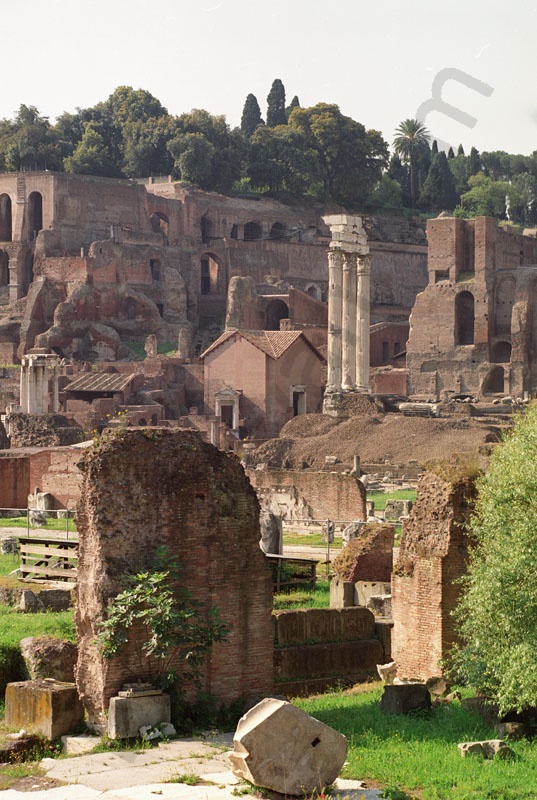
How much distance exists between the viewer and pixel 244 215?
272 ft

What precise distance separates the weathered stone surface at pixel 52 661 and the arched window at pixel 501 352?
55.0m

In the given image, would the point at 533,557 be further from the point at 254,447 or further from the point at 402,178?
the point at 402,178

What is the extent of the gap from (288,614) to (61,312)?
169ft

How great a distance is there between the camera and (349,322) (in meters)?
56.3

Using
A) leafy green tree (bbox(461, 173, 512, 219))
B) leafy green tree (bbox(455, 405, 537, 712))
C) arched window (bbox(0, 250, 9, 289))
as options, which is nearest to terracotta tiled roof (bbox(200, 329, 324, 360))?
arched window (bbox(0, 250, 9, 289))

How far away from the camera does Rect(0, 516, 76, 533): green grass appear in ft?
91.8

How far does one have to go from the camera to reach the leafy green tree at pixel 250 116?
9825 centimetres

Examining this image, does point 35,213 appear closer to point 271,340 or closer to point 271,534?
point 271,340

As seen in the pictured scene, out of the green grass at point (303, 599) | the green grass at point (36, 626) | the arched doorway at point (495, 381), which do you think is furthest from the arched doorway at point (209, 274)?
the green grass at point (36, 626)

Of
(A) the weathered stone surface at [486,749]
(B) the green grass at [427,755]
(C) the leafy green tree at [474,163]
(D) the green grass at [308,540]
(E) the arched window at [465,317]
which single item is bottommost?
(B) the green grass at [427,755]

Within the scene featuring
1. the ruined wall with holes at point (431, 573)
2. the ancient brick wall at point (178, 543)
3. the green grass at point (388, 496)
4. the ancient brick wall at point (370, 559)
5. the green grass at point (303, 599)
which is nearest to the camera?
the ancient brick wall at point (178, 543)

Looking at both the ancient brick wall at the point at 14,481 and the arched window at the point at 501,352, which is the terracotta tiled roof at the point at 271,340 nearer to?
the arched window at the point at 501,352

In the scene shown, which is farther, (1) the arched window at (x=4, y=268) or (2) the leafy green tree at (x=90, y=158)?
(2) the leafy green tree at (x=90, y=158)

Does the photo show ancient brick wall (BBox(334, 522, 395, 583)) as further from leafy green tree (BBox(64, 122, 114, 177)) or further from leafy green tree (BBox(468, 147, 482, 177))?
leafy green tree (BBox(468, 147, 482, 177))
